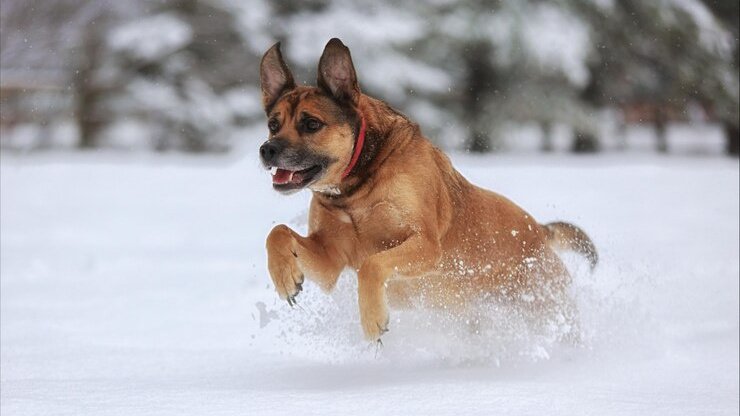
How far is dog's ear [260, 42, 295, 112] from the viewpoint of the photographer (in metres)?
4.57

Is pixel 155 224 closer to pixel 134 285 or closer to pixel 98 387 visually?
pixel 134 285

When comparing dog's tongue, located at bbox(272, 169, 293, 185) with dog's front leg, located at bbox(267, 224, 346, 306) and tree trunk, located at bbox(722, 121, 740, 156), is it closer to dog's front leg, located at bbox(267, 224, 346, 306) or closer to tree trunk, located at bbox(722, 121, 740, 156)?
dog's front leg, located at bbox(267, 224, 346, 306)

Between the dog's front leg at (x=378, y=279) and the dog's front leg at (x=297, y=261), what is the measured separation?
325 millimetres

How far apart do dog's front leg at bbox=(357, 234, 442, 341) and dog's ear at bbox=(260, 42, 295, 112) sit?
988mm

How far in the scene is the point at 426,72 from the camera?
19.1 meters

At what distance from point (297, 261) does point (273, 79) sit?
0.91m

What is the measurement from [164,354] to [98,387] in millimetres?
1161

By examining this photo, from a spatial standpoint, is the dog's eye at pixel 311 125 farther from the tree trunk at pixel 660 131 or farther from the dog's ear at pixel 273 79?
the tree trunk at pixel 660 131

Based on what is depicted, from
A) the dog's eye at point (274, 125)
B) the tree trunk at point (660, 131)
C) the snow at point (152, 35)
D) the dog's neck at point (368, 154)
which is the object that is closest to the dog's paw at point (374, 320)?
Answer: the dog's neck at point (368, 154)

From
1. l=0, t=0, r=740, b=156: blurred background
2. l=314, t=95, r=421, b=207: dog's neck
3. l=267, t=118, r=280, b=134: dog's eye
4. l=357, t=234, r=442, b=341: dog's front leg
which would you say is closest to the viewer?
l=357, t=234, r=442, b=341: dog's front leg

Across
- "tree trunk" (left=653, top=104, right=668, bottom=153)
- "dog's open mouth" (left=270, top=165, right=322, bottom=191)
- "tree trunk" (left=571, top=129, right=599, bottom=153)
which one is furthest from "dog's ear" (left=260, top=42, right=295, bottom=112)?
"tree trunk" (left=653, top=104, right=668, bottom=153)

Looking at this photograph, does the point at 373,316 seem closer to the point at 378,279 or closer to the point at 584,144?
the point at 378,279

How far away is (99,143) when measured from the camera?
66.3ft

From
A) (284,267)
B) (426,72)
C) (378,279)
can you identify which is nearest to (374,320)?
(378,279)
